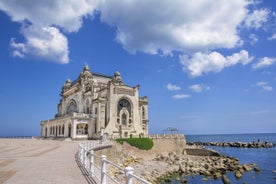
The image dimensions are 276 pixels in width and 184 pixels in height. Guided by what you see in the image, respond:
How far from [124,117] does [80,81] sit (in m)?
15.8

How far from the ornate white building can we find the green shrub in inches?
260

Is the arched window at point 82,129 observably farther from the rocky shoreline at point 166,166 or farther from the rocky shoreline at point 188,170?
the rocky shoreline at point 188,170

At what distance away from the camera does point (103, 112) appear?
165ft

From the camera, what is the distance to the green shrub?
4168 cm

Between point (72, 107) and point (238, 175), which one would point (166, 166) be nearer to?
point (238, 175)

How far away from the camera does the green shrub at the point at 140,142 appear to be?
41.7m

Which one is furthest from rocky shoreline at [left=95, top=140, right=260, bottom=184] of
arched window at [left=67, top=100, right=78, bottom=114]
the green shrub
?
arched window at [left=67, top=100, right=78, bottom=114]

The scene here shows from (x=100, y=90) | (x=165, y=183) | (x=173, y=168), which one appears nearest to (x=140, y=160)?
(x=173, y=168)

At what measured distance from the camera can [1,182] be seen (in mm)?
8930

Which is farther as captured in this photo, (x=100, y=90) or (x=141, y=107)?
(x=141, y=107)

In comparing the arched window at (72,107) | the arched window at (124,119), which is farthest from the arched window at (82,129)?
the arched window at (72,107)

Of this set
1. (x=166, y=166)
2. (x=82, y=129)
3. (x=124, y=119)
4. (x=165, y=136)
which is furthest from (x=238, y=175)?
(x=82, y=129)

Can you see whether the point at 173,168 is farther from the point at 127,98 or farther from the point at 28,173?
the point at 28,173

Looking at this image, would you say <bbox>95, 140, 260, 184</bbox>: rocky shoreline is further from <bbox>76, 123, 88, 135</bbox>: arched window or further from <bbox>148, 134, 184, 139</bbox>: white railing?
<bbox>76, 123, 88, 135</bbox>: arched window
